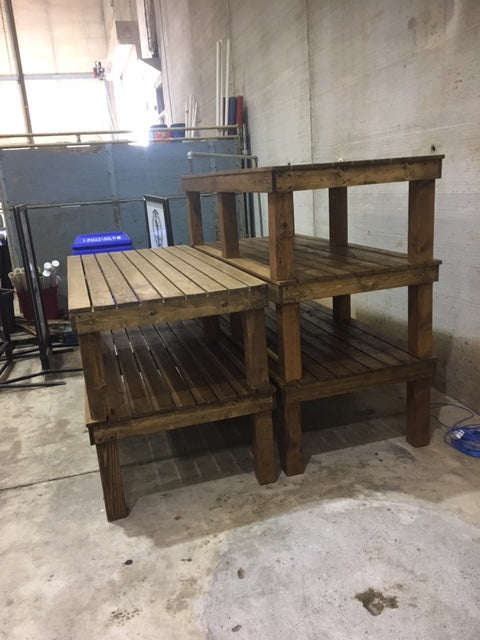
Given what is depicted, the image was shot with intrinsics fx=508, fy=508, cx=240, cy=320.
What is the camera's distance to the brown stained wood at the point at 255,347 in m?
2.14

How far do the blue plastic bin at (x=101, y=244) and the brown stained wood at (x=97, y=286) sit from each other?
4.90ft

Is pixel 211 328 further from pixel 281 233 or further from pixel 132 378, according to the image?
pixel 281 233

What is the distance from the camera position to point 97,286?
7.54 feet

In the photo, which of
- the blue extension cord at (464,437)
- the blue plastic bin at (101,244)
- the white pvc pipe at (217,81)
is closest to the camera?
the blue extension cord at (464,437)

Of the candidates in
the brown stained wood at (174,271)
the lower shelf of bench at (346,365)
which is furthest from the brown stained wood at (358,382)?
the brown stained wood at (174,271)

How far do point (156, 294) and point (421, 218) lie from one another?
120 cm

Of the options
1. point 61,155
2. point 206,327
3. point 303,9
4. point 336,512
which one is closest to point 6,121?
point 61,155

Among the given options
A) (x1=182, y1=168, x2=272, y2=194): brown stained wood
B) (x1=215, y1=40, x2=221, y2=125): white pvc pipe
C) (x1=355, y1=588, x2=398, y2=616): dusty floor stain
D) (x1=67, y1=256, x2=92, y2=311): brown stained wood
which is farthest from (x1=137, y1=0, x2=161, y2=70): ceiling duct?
(x1=355, y1=588, x2=398, y2=616): dusty floor stain

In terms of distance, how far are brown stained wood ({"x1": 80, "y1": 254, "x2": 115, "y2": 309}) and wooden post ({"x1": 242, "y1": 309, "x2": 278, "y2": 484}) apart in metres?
0.57

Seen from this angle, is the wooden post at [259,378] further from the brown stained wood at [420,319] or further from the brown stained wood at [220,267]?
the brown stained wood at [420,319]

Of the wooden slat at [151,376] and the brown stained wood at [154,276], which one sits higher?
the brown stained wood at [154,276]

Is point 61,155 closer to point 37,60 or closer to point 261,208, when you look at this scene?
point 261,208

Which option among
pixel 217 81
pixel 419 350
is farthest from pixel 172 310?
pixel 217 81

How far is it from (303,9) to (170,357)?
3130 millimetres
